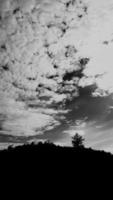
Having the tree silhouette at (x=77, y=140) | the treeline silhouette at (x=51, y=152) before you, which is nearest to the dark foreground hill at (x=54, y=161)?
the treeline silhouette at (x=51, y=152)

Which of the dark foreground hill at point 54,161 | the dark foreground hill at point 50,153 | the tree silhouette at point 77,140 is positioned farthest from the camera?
the tree silhouette at point 77,140

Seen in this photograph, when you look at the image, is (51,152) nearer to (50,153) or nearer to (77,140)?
(50,153)

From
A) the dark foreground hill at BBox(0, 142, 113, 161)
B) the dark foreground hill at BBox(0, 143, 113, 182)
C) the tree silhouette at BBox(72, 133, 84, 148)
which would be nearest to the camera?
the dark foreground hill at BBox(0, 143, 113, 182)

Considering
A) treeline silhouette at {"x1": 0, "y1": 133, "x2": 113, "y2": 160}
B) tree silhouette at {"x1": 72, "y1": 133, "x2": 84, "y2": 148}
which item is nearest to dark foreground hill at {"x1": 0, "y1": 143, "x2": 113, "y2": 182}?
treeline silhouette at {"x1": 0, "y1": 133, "x2": 113, "y2": 160}

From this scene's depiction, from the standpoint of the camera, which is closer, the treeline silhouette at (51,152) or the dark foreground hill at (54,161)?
the dark foreground hill at (54,161)

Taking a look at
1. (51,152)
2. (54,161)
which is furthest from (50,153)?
(54,161)

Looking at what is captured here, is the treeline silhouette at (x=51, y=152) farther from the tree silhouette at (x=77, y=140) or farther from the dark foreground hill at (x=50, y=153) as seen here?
the tree silhouette at (x=77, y=140)

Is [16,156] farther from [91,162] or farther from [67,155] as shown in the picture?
[91,162]

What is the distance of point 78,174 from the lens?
1723cm

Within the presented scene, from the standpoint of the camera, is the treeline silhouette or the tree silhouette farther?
the tree silhouette

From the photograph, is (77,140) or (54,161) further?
(77,140)

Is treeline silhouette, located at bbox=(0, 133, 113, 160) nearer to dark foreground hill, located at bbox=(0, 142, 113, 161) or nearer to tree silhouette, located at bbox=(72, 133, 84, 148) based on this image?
dark foreground hill, located at bbox=(0, 142, 113, 161)

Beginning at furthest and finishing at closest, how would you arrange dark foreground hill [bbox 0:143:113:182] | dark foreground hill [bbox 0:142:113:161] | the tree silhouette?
the tree silhouette
dark foreground hill [bbox 0:142:113:161]
dark foreground hill [bbox 0:143:113:182]

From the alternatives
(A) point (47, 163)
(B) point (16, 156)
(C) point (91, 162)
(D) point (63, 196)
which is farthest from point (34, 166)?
(C) point (91, 162)
